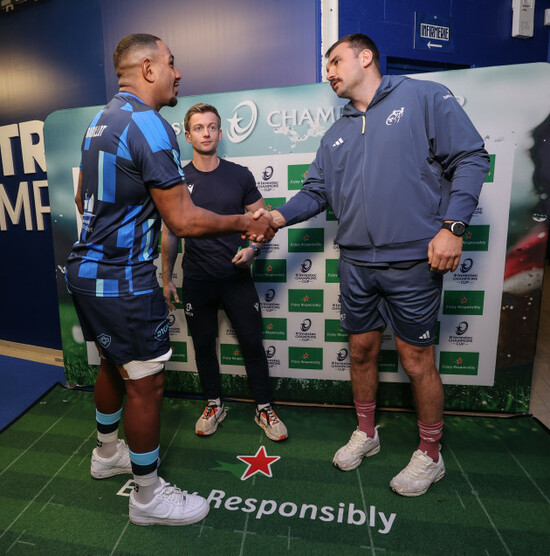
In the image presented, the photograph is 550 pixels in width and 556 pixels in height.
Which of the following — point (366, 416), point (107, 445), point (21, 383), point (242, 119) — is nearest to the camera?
point (107, 445)

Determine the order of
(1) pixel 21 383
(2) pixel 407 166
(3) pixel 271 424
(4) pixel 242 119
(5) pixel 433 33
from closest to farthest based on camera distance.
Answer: (2) pixel 407 166, (3) pixel 271 424, (4) pixel 242 119, (1) pixel 21 383, (5) pixel 433 33

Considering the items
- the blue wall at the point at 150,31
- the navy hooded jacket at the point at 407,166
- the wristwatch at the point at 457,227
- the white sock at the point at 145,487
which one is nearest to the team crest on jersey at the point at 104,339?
the white sock at the point at 145,487

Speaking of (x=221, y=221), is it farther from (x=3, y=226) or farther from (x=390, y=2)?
(x=3, y=226)

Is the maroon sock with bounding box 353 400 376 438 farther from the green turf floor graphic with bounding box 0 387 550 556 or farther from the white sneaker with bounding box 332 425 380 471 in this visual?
the green turf floor graphic with bounding box 0 387 550 556

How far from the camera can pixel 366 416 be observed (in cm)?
191

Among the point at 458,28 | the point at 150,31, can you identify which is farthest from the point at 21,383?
the point at 458,28

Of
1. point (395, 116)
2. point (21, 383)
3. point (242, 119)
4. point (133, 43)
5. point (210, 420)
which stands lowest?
point (21, 383)

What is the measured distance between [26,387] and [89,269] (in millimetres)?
1893

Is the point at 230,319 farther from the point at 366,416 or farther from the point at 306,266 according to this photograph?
the point at 366,416

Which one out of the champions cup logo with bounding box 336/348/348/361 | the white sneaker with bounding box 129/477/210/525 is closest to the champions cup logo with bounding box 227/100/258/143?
the champions cup logo with bounding box 336/348/348/361

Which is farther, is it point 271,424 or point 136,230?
point 271,424

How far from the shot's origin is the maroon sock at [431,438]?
1.69 meters

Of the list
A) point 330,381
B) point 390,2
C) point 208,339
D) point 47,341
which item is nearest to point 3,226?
point 47,341

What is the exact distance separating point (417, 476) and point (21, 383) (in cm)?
255
